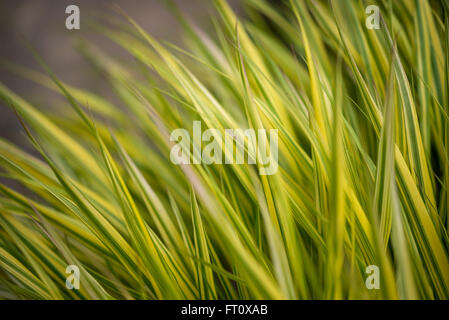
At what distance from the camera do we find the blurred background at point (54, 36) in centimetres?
77

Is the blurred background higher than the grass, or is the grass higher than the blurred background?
the blurred background

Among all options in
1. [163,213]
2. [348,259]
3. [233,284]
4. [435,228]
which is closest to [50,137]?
[163,213]

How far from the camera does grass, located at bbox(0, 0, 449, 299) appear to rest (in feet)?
1.27

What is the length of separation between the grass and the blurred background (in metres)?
0.09

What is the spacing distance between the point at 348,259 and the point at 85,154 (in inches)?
19.3

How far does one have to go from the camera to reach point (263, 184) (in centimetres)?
44

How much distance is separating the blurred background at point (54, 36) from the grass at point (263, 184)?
0.30 feet

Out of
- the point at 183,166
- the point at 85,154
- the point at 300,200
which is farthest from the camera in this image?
the point at 85,154

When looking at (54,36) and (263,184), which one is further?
(54,36)

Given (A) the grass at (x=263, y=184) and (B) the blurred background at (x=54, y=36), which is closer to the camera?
(A) the grass at (x=263, y=184)

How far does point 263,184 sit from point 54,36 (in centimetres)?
68

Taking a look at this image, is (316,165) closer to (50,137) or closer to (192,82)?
(192,82)

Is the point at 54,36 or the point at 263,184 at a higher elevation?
the point at 54,36
